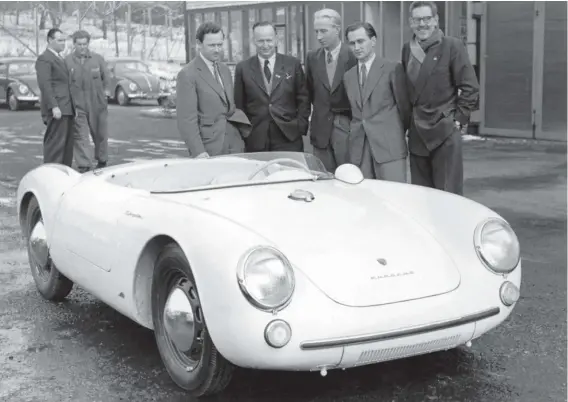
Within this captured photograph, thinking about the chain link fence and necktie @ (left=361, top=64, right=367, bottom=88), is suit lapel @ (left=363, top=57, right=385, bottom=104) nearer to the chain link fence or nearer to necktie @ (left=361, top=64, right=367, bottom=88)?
necktie @ (left=361, top=64, right=367, bottom=88)

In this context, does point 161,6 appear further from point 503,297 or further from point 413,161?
point 503,297

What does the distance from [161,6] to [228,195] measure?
81.0 feet

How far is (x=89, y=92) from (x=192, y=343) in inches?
345

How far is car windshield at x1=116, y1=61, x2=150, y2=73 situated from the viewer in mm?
25750

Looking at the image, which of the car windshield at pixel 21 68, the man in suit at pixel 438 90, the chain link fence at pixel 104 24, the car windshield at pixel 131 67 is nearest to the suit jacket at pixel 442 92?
the man in suit at pixel 438 90

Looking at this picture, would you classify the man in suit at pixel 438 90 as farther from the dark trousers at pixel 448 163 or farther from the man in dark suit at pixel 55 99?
the man in dark suit at pixel 55 99

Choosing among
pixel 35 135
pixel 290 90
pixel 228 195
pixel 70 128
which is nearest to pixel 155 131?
pixel 35 135

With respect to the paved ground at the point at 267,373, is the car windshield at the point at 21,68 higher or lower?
higher

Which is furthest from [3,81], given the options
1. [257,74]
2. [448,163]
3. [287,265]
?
[287,265]

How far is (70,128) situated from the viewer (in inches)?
441

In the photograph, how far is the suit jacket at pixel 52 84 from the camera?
10.9 m

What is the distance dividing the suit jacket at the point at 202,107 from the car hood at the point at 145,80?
18914 millimetres

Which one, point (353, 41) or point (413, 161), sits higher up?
point (353, 41)

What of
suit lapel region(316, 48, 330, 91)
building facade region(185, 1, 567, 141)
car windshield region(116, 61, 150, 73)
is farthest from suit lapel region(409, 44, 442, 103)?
car windshield region(116, 61, 150, 73)
